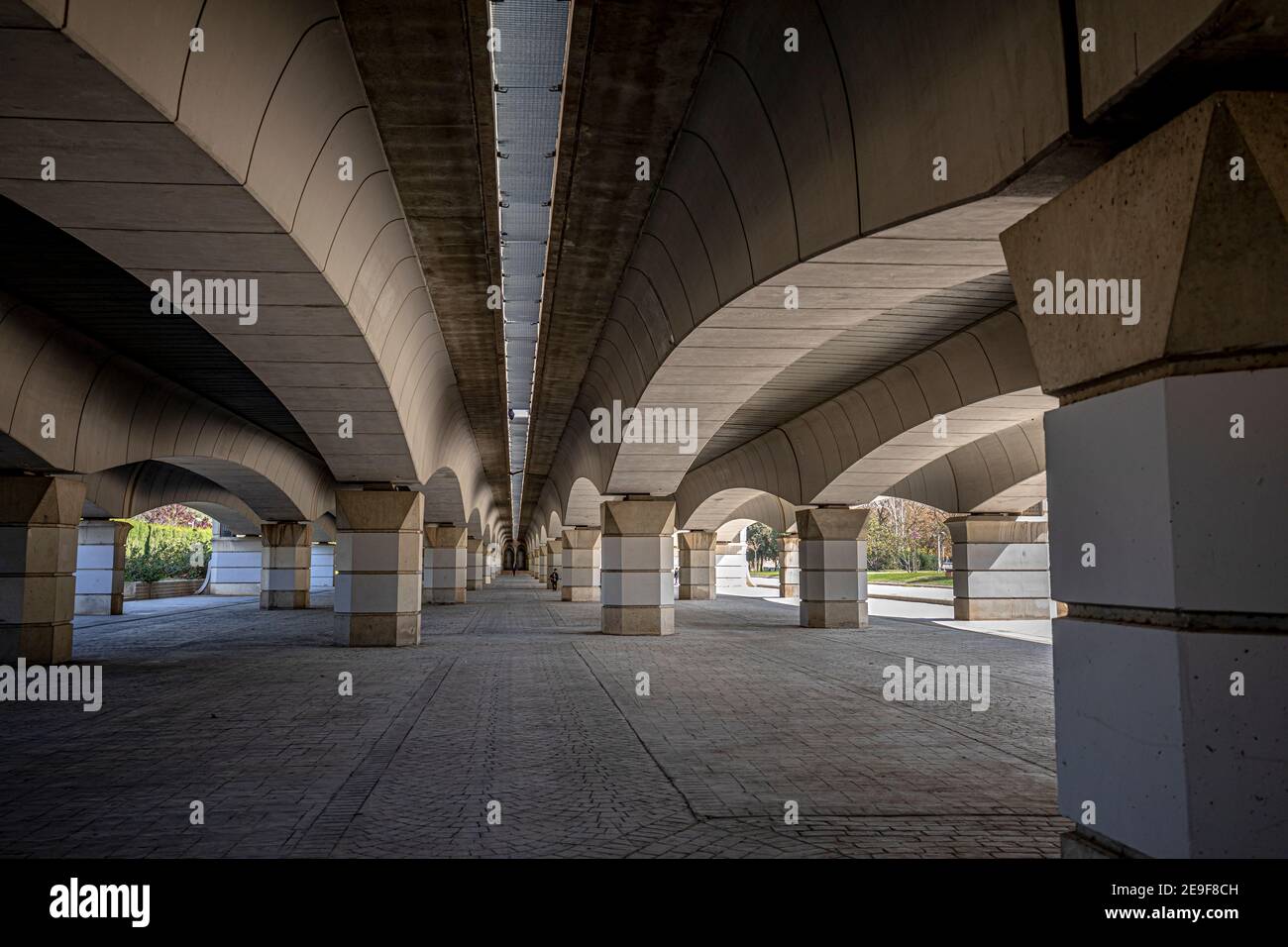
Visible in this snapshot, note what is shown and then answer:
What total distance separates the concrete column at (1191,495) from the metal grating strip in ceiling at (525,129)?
16.4 feet

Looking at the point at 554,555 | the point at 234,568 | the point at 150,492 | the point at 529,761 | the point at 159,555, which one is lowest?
the point at 529,761

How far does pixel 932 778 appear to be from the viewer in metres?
8.08

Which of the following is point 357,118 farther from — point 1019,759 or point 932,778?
point 1019,759

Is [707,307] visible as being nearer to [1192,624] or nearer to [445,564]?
[1192,624]

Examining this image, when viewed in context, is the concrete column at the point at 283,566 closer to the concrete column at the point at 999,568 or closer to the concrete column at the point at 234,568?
the concrete column at the point at 234,568

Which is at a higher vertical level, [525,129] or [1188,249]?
[525,129]

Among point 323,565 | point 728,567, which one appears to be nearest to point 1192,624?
point 728,567

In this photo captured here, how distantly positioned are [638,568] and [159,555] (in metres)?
41.2

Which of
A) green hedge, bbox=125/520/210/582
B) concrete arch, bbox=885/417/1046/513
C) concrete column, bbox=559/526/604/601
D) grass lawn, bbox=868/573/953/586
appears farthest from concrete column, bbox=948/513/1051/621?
green hedge, bbox=125/520/210/582

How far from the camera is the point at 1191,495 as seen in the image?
13.6ft

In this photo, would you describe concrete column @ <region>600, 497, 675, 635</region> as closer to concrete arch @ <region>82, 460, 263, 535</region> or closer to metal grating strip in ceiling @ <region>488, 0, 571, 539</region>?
A: metal grating strip in ceiling @ <region>488, 0, 571, 539</region>

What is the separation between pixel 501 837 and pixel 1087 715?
372 cm

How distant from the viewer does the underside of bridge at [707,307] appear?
13.5ft

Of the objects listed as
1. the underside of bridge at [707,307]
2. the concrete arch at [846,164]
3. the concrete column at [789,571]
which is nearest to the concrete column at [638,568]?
the underside of bridge at [707,307]
